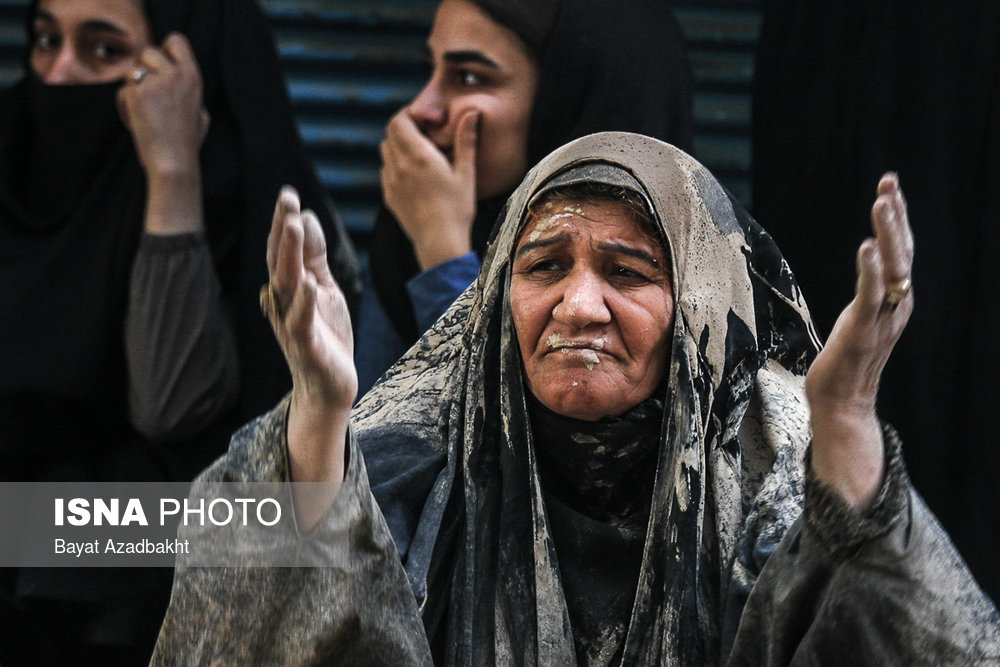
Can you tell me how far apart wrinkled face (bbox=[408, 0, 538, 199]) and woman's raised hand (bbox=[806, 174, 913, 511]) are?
1.78 m

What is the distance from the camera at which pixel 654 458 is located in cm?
276

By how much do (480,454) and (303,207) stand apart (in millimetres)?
1435

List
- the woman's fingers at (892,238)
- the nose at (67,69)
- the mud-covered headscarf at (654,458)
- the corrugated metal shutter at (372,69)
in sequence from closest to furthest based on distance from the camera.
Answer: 1. the woman's fingers at (892,238)
2. the mud-covered headscarf at (654,458)
3. the nose at (67,69)
4. the corrugated metal shutter at (372,69)

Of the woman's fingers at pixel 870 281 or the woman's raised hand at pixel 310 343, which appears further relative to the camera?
the woman's raised hand at pixel 310 343

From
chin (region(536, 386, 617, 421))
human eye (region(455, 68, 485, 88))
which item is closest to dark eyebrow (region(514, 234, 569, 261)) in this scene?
chin (region(536, 386, 617, 421))

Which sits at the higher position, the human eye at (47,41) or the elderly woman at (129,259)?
the human eye at (47,41)

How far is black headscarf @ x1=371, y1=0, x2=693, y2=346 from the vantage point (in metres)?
3.75

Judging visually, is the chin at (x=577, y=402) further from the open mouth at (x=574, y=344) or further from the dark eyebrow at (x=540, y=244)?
the dark eyebrow at (x=540, y=244)

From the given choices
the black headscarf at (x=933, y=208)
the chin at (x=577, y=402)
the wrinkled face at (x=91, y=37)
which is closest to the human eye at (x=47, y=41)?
the wrinkled face at (x=91, y=37)

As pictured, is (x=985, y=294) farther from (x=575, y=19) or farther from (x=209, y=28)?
(x=209, y=28)

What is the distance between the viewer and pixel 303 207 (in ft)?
13.2

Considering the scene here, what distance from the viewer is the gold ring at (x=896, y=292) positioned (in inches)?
83.2

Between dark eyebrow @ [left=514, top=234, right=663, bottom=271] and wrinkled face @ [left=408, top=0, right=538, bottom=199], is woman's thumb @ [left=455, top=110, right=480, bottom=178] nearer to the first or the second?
wrinkled face @ [left=408, top=0, right=538, bottom=199]

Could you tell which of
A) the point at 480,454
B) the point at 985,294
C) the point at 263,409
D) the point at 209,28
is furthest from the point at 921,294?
the point at 209,28
